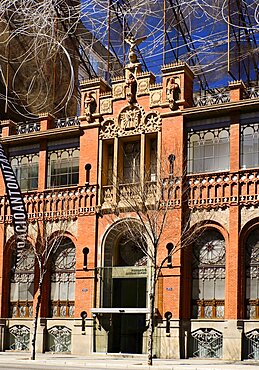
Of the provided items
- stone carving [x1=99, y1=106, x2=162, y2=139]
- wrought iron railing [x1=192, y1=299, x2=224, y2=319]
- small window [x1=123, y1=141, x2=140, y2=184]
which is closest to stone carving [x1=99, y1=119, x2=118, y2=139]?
stone carving [x1=99, y1=106, x2=162, y2=139]

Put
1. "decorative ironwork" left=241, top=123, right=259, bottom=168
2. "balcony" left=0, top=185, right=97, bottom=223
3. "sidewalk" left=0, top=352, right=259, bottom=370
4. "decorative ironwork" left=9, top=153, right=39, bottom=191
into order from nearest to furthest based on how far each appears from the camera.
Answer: "sidewalk" left=0, top=352, right=259, bottom=370 < "decorative ironwork" left=241, top=123, right=259, bottom=168 < "balcony" left=0, top=185, right=97, bottom=223 < "decorative ironwork" left=9, top=153, right=39, bottom=191

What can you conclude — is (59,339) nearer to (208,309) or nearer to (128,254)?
(128,254)

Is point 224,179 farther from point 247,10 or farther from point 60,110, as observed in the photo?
point 60,110

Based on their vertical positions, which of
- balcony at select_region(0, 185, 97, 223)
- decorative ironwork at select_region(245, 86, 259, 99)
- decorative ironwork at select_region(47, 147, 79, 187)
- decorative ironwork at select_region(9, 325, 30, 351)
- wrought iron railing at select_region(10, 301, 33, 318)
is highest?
decorative ironwork at select_region(245, 86, 259, 99)

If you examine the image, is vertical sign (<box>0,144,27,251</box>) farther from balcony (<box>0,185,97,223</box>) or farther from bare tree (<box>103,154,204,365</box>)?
bare tree (<box>103,154,204,365</box>)

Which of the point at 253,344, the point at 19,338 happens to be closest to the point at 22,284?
the point at 19,338

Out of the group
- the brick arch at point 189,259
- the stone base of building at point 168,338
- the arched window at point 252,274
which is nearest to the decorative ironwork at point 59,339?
the stone base of building at point 168,338

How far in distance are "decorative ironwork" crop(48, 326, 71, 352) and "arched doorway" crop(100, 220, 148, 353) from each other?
2682 millimetres

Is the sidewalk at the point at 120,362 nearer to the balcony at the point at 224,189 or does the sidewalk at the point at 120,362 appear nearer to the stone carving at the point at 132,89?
the balcony at the point at 224,189

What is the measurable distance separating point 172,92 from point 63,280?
467 inches

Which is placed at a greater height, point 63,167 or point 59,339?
point 63,167

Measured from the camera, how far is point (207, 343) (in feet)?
115

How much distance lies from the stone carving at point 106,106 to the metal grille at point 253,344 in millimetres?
14163

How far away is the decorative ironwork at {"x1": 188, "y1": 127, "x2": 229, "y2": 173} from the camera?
36.5m
